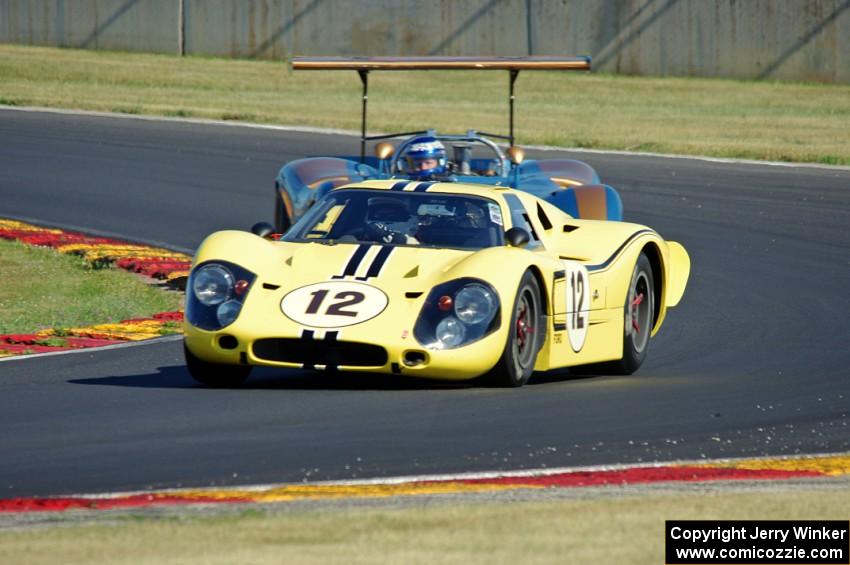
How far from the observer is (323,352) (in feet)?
29.3

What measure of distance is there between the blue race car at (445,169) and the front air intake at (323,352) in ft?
17.4

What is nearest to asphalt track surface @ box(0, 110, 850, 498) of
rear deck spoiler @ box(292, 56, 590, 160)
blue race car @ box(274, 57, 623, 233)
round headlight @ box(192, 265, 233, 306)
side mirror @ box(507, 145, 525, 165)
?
round headlight @ box(192, 265, 233, 306)

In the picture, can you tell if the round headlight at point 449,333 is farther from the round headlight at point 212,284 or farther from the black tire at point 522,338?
the round headlight at point 212,284

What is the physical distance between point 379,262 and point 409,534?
385cm

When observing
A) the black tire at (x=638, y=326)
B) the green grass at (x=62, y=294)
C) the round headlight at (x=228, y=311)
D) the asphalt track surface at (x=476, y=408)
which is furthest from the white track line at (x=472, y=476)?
the green grass at (x=62, y=294)

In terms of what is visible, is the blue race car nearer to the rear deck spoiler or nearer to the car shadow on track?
the rear deck spoiler

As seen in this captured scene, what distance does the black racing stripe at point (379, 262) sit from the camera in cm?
934

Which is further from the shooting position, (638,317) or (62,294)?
(62,294)

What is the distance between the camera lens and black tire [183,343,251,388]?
9383 millimetres

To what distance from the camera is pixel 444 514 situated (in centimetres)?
605

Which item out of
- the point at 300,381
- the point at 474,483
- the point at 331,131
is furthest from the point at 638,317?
the point at 331,131

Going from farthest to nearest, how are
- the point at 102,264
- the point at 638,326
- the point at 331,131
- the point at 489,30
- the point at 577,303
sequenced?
the point at 489,30 < the point at 331,131 < the point at 102,264 < the point at 638,326 < the point at 577,303

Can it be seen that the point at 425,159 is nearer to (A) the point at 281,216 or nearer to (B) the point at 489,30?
(A) the point at 281,216

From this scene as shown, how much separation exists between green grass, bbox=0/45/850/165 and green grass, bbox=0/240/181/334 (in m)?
11.8
